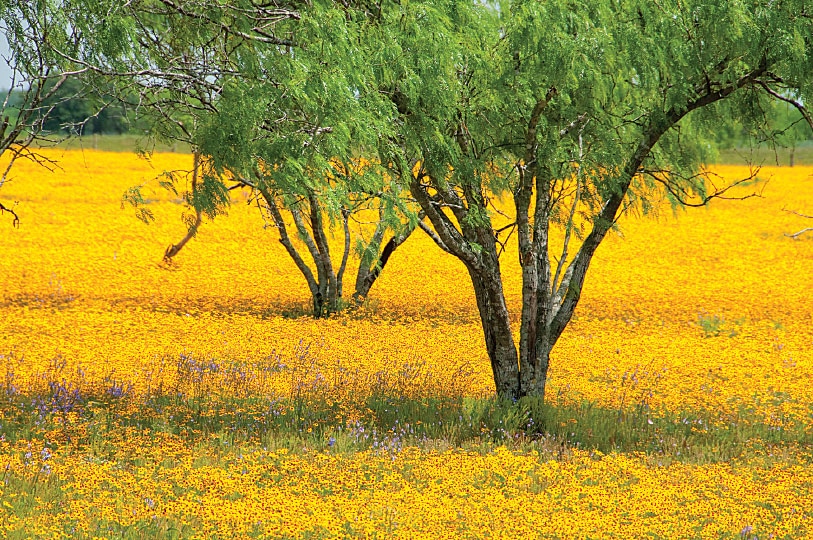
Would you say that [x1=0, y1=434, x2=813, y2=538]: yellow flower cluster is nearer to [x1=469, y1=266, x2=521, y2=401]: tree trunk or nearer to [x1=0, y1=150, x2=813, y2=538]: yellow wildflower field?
[x1=0, y1=150, x2=813, y2=538]: yellow wildflower field

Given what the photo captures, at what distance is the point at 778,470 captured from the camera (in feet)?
24.6

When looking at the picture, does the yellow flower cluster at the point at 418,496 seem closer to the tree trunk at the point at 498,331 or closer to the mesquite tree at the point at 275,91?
the tree trunk at the point at 498,331

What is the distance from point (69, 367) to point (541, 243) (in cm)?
584

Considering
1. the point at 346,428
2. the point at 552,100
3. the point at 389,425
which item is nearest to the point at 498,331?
the point at 389,425

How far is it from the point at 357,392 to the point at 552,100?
12.8ft

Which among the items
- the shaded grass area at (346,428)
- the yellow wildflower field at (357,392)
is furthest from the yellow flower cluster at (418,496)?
the shaded grass area at (346,428)

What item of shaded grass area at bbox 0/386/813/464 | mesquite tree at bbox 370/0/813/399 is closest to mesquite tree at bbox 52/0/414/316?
mesquite tree at bbox 370/0/813/399

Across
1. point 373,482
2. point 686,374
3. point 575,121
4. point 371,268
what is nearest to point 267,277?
point 371,268

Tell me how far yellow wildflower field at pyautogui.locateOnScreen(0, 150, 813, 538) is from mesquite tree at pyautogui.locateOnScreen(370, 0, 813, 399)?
1.91 m

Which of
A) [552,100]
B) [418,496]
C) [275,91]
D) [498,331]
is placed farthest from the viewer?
Answer: [498,331]

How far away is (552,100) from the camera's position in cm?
821

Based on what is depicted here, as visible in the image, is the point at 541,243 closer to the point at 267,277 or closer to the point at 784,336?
the point at 784,336

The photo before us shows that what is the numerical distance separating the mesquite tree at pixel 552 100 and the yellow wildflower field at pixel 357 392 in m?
1.91

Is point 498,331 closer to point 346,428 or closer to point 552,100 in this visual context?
point 346,428
